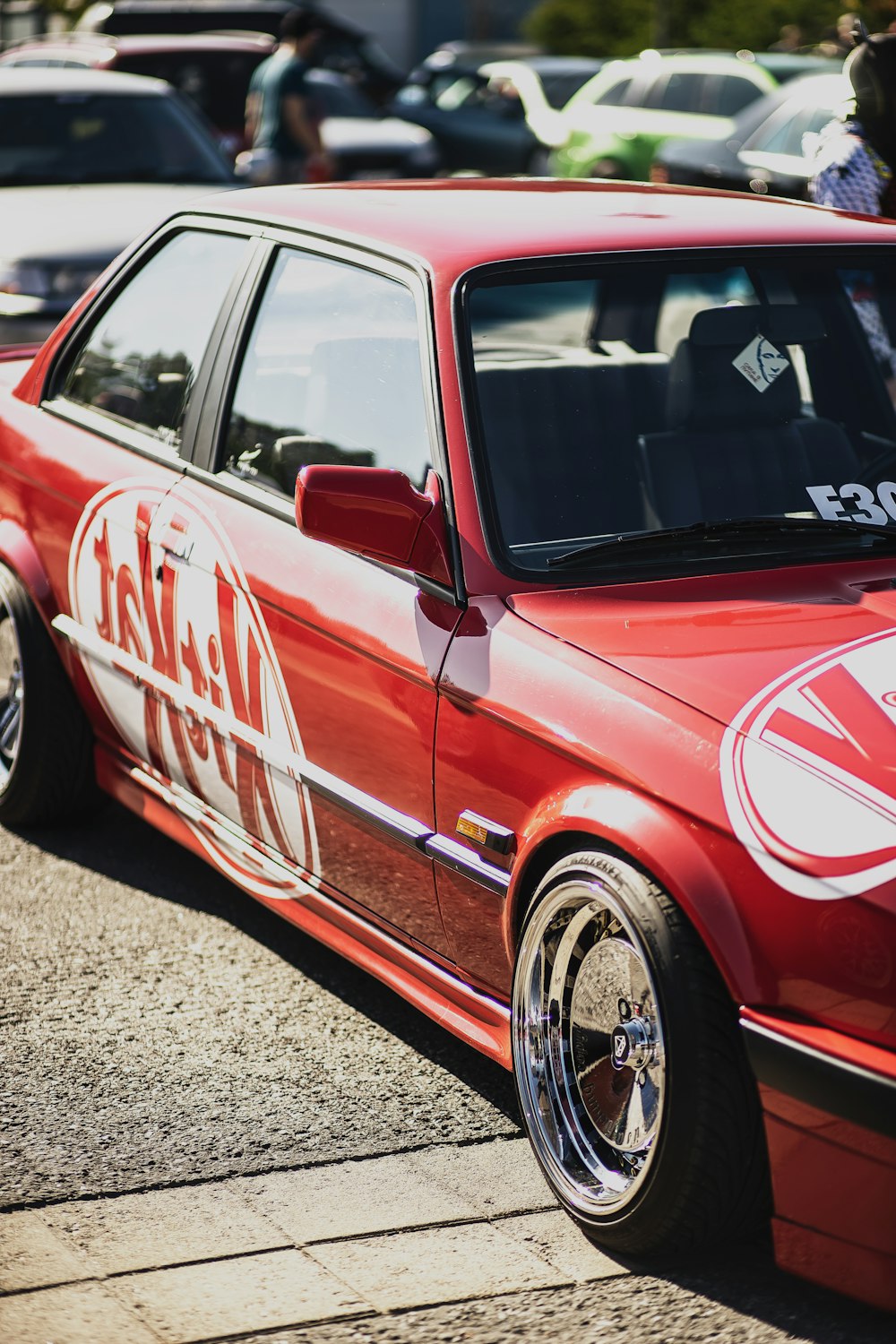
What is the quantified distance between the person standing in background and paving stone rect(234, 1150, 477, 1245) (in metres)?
9.04

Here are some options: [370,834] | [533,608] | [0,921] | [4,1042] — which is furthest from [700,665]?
[0,921]

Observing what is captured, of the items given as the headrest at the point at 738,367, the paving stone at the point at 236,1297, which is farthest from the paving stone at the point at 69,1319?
the headrest at the point at 738,367

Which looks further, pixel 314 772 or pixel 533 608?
pixel 314 772

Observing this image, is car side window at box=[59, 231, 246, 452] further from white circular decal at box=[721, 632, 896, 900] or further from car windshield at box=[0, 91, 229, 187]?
car windshield at box=[0, 91, 229, 187]

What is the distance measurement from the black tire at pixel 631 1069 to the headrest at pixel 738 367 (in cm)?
129

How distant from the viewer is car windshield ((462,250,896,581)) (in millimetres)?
3453

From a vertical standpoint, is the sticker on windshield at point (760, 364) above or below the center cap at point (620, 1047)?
above

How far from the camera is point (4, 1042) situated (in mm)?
3797

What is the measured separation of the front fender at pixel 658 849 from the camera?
8.70 ft

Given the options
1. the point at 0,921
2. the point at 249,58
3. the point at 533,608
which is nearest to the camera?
the point at 533,608

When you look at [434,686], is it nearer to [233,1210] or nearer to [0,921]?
[233,1210]

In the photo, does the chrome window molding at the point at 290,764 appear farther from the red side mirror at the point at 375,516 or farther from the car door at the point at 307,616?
the red side mirror at the point at 375,516

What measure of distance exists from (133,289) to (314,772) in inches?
66.8

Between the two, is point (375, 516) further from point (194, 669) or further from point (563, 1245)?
point (563, 1245)
